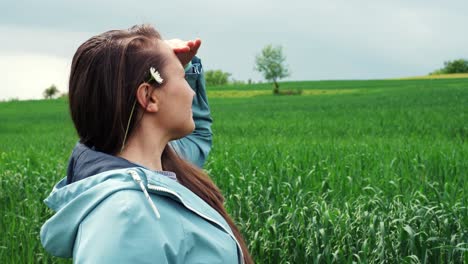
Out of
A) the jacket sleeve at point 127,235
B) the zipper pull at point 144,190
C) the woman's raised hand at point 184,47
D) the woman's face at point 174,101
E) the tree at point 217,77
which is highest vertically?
the woman's raised hand at point 184,47

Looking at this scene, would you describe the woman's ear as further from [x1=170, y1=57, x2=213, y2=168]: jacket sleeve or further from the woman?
[x1=170, y1=57, x2=213, y2=168]: jacket sleeve

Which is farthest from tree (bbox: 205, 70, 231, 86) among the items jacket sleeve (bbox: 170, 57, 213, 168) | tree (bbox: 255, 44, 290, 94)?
jacket sleeve (bbox: 170, 57, 213, 168)

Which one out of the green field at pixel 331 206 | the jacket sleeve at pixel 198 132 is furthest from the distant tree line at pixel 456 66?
the jacket sleeve at pixel 198 132

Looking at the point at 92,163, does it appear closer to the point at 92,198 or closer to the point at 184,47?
the point at 92,198

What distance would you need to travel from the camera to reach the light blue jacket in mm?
1311

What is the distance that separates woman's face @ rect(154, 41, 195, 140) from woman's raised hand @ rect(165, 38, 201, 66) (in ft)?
0.53

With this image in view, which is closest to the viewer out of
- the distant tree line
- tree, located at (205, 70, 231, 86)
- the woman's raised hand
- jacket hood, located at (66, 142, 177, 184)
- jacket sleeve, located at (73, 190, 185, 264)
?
jacket sleeve, located at (73, 190, 185, 264)

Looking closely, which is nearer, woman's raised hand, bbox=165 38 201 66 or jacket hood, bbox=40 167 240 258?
jacket hood, bbox=40 167 240 258

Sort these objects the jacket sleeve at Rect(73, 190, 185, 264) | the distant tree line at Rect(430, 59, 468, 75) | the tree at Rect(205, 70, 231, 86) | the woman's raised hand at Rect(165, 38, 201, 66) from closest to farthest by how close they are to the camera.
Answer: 1. the jacket sleeve at Rect(73, 190, 185, 264)
2. the woman's raised hand at Rect(165, 38, 201, 66)
3. the distant tree line at Rect(430, 59, 468, 75)
4. the tree at Rect(205, 70, 231, 86)

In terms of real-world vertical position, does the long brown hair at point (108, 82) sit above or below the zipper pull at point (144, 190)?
above

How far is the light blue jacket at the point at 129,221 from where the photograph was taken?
1.31 metres

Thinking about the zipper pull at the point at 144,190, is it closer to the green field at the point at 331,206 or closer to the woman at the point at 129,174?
the woman at the point at 129,174

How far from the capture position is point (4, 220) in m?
6.30

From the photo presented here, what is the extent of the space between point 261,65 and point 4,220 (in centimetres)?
8091
